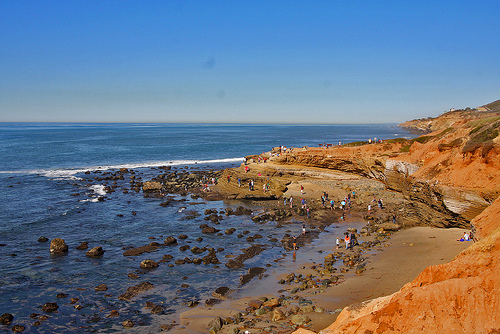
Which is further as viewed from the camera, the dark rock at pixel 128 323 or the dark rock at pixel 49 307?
the dark rock at pixel 49 307

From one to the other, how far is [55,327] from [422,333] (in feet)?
49.8

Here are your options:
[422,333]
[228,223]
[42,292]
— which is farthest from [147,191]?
[422,333]

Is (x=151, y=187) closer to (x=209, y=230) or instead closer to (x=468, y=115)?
(x=209, y=230)

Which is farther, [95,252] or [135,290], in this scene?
[95,252]

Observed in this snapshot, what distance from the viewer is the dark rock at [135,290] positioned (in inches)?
676

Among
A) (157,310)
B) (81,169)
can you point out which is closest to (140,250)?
(157,310)

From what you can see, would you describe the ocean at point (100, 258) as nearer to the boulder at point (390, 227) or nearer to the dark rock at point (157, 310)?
the dark rock at point (157, 310)

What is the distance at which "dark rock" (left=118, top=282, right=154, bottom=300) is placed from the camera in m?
17.2

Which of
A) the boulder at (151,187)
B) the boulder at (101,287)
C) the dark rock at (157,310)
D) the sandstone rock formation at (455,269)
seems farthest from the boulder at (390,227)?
the boulder at (151,187)

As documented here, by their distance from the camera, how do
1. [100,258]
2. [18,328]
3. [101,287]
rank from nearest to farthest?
[18,328] < [101,287] < [100,258]

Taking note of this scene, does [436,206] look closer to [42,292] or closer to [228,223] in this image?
[228,223]

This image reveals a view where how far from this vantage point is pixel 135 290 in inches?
698

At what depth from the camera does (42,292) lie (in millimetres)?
17812

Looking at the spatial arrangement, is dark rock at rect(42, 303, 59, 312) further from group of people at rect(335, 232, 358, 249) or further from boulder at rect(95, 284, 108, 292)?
group of people at rect(335, 232, 358, 249)
